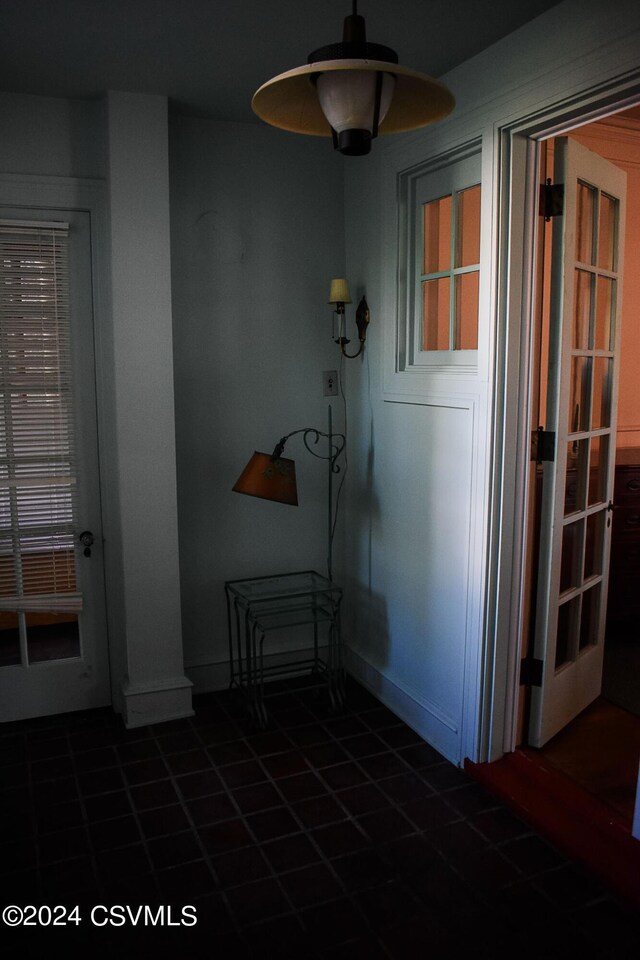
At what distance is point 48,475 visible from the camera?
10.5 feet

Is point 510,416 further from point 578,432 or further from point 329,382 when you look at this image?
point 329,382

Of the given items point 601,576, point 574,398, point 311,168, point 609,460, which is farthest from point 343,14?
point 601,576

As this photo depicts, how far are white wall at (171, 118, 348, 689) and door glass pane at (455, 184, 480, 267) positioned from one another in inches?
32.5

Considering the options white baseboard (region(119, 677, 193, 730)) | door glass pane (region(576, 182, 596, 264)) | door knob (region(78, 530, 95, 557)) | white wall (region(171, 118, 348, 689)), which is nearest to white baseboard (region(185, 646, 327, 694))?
white wall (region(171, 118, 348, 689))

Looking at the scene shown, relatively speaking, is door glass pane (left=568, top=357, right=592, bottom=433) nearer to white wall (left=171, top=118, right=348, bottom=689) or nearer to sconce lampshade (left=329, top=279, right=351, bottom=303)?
sconce lampshade (left=329, top=279, right=351, bottom=303)

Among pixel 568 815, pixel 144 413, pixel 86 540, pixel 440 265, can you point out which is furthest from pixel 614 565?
pixel 86 540

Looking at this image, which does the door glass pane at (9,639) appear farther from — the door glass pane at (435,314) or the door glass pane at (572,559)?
the door glass pane at (572,559)

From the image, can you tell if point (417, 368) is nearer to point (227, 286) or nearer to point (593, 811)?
point (227, 286)

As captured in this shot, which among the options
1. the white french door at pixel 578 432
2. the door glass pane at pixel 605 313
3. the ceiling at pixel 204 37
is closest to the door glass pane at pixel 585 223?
the white french door at pixel 578 432

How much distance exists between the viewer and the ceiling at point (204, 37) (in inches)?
88.2

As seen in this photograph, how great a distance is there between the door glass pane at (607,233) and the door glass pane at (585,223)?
58 millimetres

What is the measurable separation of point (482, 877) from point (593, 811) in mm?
457

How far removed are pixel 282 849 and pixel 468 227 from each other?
2.26 metres

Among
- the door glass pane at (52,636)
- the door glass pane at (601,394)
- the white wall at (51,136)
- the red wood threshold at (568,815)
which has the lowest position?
the red wood threshold at (568,815)
